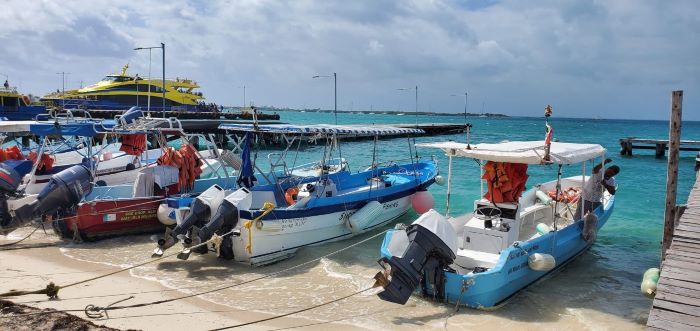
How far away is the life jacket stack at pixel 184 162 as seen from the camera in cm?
1338

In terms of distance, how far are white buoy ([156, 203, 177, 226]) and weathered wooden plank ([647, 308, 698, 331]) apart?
379 inches

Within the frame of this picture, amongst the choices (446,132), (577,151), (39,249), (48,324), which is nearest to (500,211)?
(577,151)

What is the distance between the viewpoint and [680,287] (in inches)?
220

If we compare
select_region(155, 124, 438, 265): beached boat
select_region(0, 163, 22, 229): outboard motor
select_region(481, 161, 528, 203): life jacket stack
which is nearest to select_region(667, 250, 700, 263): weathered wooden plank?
select_region(481, 161, 528, 203): life jacket stack

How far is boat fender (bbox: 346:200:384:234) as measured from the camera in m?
12.1

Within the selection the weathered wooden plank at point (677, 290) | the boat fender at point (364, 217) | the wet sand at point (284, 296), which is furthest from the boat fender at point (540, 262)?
the boat fender at point (364, 217)

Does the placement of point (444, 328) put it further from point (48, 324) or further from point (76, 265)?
point (76, 265)

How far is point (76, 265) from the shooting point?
1006cm

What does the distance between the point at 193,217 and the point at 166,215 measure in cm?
204

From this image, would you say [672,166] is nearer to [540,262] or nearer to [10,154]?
[540,262]

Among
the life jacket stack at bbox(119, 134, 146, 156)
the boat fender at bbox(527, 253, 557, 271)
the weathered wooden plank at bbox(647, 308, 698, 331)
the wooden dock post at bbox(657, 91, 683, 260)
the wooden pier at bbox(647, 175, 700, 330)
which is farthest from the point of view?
the life jacket stack at bbox(119, 134, 146, 156)

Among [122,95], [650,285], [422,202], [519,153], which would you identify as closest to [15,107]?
[122,95]

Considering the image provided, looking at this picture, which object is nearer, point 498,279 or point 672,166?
point 498,279

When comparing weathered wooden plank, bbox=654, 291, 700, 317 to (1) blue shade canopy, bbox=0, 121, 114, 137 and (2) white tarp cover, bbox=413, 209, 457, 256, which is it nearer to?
(2) white tarp cover, bbox=413, 209, 457, 256
